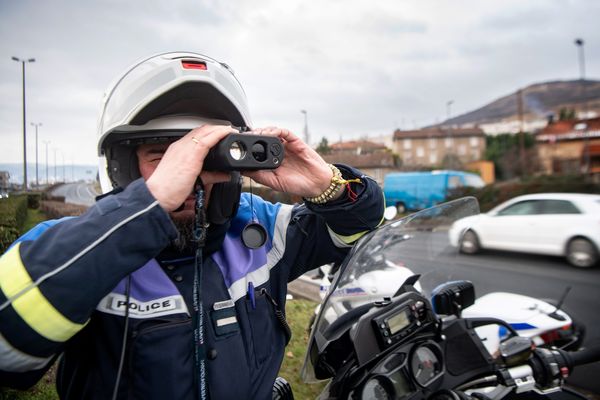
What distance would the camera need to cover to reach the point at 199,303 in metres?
1.21

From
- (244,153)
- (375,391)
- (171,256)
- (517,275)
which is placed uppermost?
(244,153)

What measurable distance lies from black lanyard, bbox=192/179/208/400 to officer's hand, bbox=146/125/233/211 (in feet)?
0.47

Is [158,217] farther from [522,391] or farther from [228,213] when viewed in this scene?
[522,391]

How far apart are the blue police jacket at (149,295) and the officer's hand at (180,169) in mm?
33

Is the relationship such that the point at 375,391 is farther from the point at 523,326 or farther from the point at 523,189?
the point at 523,189

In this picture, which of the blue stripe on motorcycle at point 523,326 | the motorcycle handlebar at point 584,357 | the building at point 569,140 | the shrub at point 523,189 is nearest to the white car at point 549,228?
the blue stripe on motorcycle at point 523,326

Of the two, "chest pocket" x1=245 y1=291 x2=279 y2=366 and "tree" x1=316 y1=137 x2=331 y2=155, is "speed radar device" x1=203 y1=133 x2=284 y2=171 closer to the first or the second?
"chest pocket" x1=245 y1=291 x2=279 y2=366

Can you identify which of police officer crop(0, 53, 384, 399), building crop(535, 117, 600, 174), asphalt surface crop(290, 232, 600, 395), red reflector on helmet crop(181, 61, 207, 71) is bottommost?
asphalt surface crop(290, 232, 600, 395)

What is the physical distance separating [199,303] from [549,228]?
8110 mm

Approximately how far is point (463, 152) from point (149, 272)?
5002cm

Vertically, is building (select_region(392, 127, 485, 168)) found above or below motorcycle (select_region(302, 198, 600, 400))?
above

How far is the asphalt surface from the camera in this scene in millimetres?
2115

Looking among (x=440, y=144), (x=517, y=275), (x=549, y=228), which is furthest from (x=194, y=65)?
(x=440, y=144)

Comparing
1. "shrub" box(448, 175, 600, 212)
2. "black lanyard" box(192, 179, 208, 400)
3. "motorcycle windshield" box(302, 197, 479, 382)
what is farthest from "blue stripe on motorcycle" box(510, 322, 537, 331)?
"shrub" box(448, 175, 600, 212)
